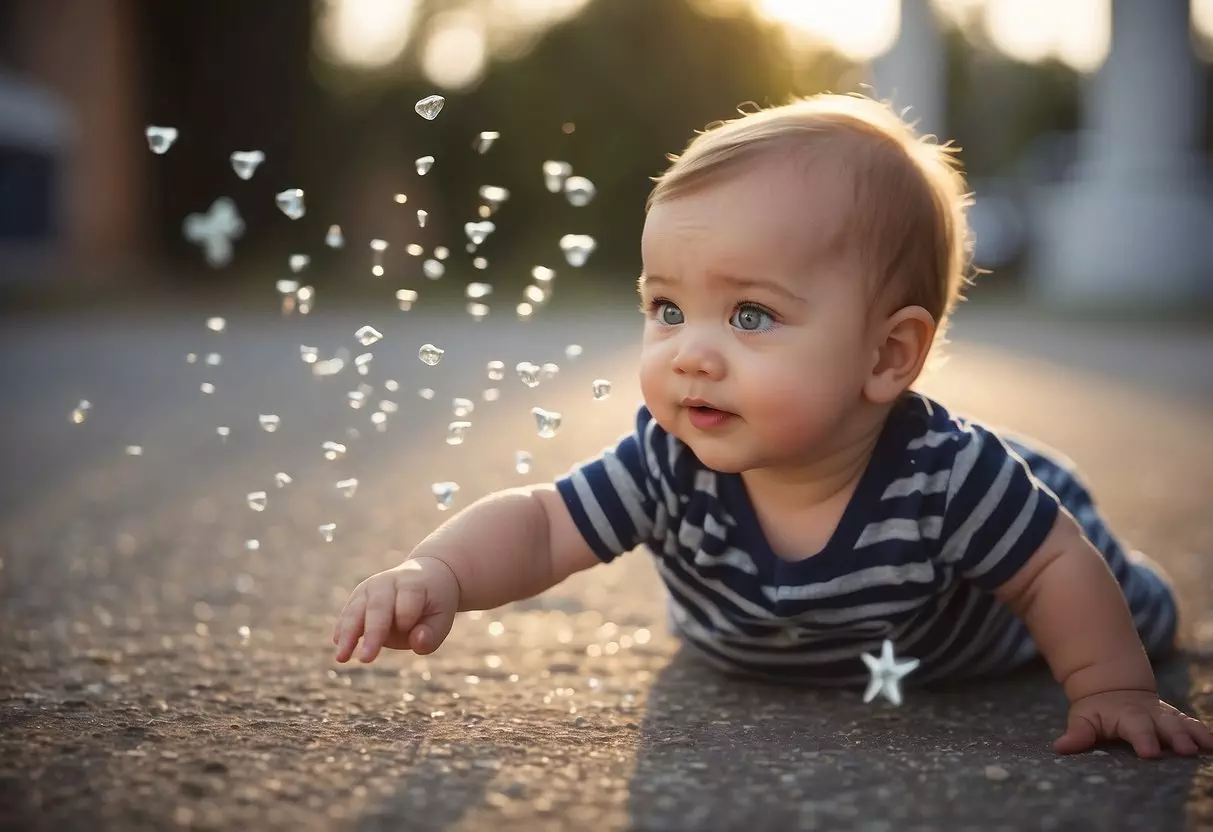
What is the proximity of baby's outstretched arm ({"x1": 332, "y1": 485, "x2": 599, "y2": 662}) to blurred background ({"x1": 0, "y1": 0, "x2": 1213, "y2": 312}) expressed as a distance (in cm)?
939

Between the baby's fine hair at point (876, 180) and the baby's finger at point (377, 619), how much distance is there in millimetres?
523

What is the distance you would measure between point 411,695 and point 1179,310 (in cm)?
864

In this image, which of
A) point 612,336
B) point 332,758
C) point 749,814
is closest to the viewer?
point 749,814

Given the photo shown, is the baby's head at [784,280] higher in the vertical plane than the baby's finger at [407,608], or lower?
higher

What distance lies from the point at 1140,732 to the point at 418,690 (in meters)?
0.85

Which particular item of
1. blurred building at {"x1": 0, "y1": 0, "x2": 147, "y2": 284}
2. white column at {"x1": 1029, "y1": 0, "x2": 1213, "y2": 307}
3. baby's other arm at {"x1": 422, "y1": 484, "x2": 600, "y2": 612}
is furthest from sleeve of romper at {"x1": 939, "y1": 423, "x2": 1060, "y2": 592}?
blurred building at {"x1": 0, "y1": 0, "x2": 147, "y2": 284}

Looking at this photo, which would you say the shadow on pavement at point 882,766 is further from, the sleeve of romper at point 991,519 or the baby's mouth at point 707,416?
the baby's mouth at point 707,416

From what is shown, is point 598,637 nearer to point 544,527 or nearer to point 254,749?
point 544,527

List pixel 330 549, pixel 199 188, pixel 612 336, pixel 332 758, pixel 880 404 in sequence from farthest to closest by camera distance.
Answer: pixel 199 188
pixel 612 336
pixel 330 549
pixel 880 404
pixel 332 758

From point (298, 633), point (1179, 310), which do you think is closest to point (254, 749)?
point (298, 633)

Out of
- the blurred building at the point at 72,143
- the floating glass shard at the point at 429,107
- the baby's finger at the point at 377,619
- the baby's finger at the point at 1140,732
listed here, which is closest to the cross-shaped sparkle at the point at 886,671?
the baby's finger at the point at 1140,732

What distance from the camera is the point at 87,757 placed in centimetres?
132

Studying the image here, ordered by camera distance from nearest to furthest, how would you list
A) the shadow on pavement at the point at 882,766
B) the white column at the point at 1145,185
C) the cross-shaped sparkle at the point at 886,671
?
the shadow on pavement at the point at 882,766
the cross-shaped sparkle at the point at 886,671
the white column at the point at 1145,185

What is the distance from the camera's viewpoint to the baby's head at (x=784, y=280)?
1.42 m
